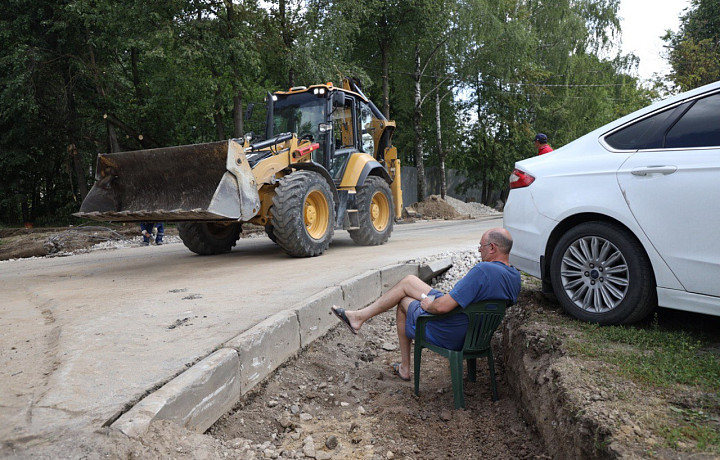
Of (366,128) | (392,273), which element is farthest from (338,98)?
(392,273)

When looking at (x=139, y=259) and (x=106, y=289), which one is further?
(x=139, y=259)

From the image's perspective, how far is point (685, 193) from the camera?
347 cm

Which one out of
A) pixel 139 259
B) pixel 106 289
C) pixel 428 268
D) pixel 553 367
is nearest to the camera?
pixel 553 367

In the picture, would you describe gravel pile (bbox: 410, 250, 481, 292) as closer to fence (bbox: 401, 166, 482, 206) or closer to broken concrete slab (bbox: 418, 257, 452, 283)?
broken concrete slab (bbox: 418, 257, 452, 283)

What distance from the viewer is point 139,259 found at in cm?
916

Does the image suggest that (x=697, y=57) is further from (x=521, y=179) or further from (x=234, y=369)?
(x=234, y=369)

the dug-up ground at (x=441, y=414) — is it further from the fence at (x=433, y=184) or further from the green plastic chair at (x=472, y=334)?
the fence at (x=433, y=184)

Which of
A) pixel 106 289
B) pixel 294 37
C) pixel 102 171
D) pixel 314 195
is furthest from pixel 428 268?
pixel 294 37

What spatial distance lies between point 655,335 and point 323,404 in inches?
93.0

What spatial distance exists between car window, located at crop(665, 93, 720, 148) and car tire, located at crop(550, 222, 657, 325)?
723mm

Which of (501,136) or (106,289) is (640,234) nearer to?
(106,289)

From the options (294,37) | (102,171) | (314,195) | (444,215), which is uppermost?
(294,37)

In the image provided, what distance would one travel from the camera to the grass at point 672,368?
7.77 ft

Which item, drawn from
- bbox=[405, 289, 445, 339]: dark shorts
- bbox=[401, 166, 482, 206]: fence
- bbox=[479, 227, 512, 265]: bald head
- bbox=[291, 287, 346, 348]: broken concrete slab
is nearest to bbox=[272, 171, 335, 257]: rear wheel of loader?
bbox=[291, 287, 346, 348]: broken concrete slab
